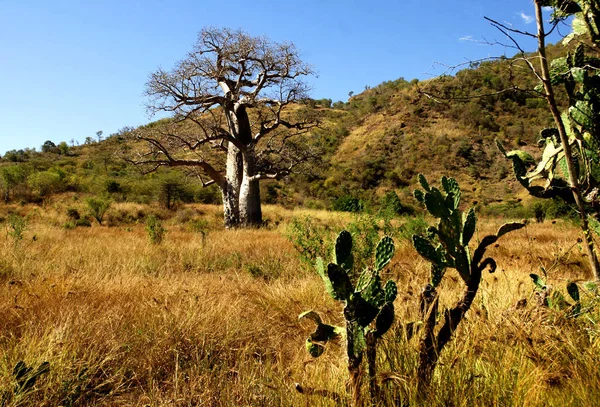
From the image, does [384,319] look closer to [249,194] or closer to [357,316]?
[357,316]

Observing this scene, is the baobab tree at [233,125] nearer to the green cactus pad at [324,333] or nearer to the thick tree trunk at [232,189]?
the thick tree trunk at [232,189]

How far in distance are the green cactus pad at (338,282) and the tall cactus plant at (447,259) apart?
1.13 ft

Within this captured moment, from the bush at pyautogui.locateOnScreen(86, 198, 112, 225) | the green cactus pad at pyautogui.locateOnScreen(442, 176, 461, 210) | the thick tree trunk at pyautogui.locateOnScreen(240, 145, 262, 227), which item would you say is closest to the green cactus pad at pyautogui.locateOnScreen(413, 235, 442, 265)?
the green cactus pad at pyautogui.locateOnScreen(442, 176, 461, 210)

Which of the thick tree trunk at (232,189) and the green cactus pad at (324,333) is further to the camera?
the thick tree trunk at (232,189)

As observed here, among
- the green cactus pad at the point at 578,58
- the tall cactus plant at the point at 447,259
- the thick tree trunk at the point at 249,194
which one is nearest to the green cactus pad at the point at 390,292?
Answer: the tall cactus plant at the point at 447,259

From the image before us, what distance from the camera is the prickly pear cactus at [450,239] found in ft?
5.52

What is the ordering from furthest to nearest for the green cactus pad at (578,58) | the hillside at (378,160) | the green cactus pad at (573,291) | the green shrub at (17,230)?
the hillside at (378,160), the green shrub at (17,230), the green cactus pad at (573,291), the green cactus pad at (578,58)

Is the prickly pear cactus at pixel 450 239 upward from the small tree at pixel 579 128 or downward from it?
downward

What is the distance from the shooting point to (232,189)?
1457 cm

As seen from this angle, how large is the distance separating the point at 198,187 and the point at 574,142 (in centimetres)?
2470

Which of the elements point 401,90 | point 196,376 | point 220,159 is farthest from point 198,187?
point 401,90

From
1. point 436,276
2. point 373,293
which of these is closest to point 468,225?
point 436,276

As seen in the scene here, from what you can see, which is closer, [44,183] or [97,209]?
[97,209]

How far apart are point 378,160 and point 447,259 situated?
36.0 meters
